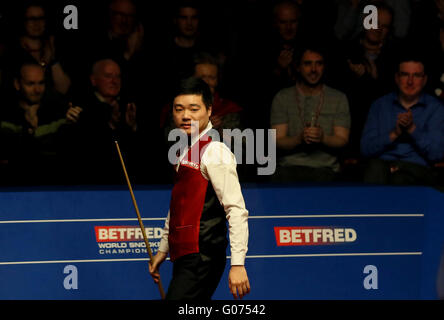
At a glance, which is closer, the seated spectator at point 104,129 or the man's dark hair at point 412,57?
Answer: the seated spectator at point 104,129

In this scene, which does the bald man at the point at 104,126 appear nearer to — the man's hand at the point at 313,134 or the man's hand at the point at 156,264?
the man's hand at the point at 313,134

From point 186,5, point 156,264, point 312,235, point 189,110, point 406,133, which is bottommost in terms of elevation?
point 312,235

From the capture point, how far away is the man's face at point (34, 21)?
641 centimetres

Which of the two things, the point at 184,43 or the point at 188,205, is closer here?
the point at 188,205

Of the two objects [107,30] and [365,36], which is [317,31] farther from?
[107,30]

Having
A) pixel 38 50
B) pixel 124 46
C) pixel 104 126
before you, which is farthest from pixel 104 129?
pixel 38 50

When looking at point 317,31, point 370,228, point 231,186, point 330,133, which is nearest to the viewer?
point 231,186

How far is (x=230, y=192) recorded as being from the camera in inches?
155

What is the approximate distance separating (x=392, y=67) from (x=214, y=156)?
298 cm

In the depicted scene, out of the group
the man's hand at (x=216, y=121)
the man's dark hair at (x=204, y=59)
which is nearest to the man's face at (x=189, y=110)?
the man's hand at (x=216, y=121)

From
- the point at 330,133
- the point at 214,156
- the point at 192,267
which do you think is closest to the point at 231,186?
the point at 214,156

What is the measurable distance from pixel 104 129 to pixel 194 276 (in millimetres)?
2322

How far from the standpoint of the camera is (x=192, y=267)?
4.00 m

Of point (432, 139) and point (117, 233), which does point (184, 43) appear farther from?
point (432, 139)
